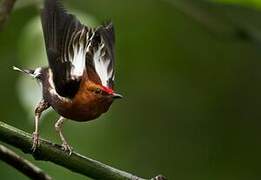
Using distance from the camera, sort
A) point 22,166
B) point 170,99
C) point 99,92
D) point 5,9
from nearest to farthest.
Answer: point 22,166 < point 99,92 < point 5,9 < point 170,99

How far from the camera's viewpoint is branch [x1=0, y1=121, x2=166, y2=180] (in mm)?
2166

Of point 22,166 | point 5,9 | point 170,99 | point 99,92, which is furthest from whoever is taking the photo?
point 170,99

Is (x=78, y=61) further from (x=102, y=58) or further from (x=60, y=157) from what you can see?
(x=60, y=157)

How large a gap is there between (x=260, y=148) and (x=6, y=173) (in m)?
1.58

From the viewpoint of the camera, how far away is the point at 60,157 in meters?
2.21

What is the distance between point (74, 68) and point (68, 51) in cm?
5

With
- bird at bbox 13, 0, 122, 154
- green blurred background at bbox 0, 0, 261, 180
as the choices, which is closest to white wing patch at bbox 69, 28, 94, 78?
bird at bbox 13, 0, 122, 154

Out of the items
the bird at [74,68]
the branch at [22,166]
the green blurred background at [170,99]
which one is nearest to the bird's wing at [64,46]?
the bird at [74,68]

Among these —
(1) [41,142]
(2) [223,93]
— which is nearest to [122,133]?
(2) [223,93]

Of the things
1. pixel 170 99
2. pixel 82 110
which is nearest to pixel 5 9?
pixel 82 110

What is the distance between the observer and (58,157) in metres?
2.21

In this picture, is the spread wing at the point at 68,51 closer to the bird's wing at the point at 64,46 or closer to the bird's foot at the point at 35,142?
the bird's wing at the point at 64,46

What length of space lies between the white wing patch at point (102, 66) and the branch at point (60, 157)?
0.26 meters

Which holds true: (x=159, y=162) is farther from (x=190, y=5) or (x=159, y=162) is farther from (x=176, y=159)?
(x=190, y=5)
